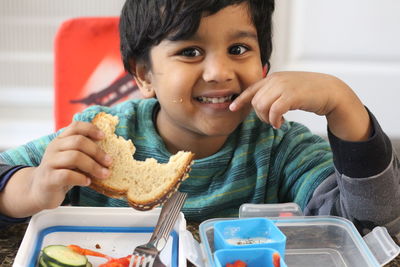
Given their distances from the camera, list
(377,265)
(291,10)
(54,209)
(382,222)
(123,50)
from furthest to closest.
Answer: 1. (291,10)
2. (123,50)
3. (382,222)
4. (54,209)
5. (377,265)

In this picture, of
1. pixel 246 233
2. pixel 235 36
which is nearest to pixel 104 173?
pixel 246 233

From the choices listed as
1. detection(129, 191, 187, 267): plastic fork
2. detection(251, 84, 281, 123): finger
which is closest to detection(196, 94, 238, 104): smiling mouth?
detection(251, 84, 281, 123): finger

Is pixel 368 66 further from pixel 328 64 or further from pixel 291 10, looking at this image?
pixel 291 10

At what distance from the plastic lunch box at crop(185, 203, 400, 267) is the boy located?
0.13m

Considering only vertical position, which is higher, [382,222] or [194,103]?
[194,103]

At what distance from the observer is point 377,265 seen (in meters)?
0.78

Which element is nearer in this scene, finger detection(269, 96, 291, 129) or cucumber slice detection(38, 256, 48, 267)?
cucumber slice detection(38, 256, 48, 267)

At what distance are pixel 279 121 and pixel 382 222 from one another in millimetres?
294

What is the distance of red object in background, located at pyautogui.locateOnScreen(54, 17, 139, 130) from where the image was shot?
181 centimetres

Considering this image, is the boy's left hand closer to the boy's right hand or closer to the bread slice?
the bread slice

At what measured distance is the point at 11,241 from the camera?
908mm

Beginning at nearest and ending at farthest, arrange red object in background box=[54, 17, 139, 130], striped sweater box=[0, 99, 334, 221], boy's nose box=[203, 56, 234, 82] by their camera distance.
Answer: boy's nose box=[203, 56, 234, 82] < striped sweater box=[0, 99, 334, 221] < red object in background box=[54, 17, 139, 130]

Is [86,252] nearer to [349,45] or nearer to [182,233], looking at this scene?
[182,233]

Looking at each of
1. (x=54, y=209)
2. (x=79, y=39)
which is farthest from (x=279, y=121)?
(x=79, y=39)
